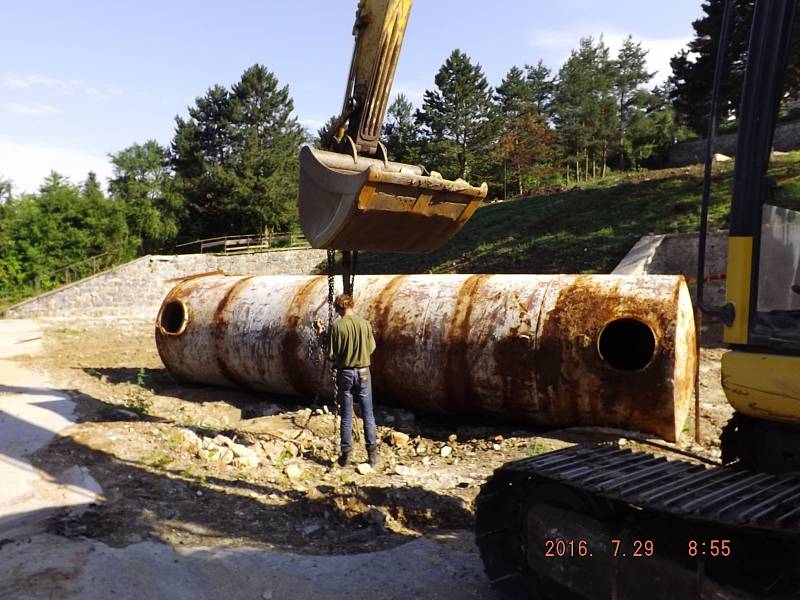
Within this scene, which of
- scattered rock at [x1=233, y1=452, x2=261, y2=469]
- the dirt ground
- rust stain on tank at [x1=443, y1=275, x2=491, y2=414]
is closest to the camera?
the dirt ground

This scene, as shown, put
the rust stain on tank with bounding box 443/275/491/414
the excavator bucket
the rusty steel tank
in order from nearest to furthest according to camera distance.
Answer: the excavator bucket → the rusty steel tank → the rust stain on tank with bounding box 443/275/491/414

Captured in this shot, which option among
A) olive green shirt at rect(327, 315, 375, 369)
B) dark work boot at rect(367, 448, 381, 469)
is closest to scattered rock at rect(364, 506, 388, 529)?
dark work boot at rect(367, 448, 381, 469)

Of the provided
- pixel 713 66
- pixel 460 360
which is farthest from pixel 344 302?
pixel 713 66

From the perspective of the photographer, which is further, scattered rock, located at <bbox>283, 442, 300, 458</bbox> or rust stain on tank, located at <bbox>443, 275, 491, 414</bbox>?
rust stain on tank, located at <bbox>443, 275, 491, 414</bbox>

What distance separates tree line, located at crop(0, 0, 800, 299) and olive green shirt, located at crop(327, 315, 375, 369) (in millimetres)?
26572

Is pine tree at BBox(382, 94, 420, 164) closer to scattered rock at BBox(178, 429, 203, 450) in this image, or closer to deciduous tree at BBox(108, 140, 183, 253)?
deciduous tree at BBox(108, 140, 183, 253)

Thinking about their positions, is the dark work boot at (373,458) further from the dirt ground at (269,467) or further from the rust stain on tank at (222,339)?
the rust stain on tank at (222,339)

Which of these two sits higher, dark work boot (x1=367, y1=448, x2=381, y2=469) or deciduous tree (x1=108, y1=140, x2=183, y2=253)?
deciduous tree (x1=108, y1=140, x2=183, y2=253)

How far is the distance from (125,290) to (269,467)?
20362 mm

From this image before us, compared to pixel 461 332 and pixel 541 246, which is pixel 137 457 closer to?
pixel 461 332

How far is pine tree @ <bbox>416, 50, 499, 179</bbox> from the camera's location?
132 feet

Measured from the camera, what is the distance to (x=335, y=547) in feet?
14.0

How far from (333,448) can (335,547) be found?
219 cm

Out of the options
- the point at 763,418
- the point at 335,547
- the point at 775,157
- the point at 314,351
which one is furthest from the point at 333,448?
the point at 775,157
